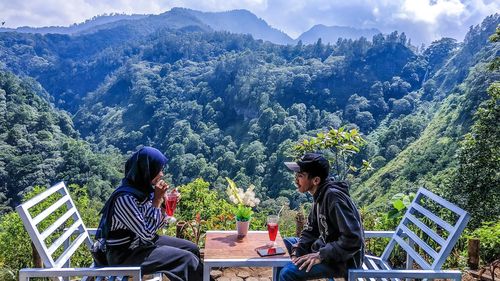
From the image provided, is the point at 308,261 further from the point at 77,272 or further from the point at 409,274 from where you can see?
the point at 77,272

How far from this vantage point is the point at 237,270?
3096mm

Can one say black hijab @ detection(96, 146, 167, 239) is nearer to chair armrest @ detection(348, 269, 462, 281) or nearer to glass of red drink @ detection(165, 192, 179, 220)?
glass of red drink @ detection(165, 192, 179, 220)

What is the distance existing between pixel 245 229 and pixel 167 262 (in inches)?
20.5

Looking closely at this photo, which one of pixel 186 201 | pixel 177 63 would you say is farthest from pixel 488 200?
pixel 177 63

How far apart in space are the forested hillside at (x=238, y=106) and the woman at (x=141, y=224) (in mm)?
8636

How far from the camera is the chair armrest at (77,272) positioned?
180cm

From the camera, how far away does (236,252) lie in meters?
2.16

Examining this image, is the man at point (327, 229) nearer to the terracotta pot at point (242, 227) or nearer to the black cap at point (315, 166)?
the black cap at point (315, 166)

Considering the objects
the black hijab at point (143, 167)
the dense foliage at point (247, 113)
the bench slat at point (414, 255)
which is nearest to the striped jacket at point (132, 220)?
the black hijab at point (143, 167)

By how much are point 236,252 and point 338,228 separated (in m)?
0.57

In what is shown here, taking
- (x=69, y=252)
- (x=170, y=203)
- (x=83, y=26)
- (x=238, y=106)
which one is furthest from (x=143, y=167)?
(x=83, y=26)

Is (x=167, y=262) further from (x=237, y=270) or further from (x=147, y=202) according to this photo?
(x=237, y=270)

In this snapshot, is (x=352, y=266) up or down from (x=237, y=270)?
up

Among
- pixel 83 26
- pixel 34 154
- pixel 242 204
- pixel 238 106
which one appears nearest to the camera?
pixel 242 204
